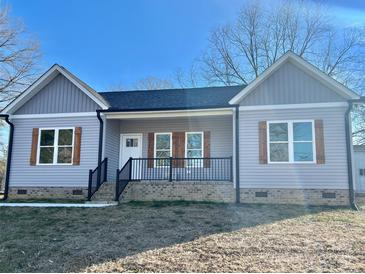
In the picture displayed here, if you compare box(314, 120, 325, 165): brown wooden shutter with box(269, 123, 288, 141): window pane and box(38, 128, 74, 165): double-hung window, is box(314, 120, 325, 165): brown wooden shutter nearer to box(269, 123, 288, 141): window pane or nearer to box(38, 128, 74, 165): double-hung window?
box(269, 123, 288, 141): window pane

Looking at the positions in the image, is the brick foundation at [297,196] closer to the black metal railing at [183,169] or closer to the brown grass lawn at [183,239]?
the brown grass lawn at [183,239]

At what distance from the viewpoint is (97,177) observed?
1198 centimetres

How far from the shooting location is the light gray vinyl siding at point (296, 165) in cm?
1055

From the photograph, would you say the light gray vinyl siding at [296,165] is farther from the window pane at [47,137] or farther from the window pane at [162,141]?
the window pane at [47,137]

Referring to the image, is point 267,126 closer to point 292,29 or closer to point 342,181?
point 342,181

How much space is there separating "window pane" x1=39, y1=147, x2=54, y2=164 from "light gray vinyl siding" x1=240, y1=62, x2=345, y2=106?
24.9 feet

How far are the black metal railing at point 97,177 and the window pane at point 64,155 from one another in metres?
1.40

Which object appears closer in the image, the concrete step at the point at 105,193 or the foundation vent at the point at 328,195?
the foundation vent at the point at 328,195

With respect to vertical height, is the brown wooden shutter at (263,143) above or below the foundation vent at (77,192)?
above

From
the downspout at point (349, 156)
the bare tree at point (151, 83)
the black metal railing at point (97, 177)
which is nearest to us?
the downspout at point (349, 156)

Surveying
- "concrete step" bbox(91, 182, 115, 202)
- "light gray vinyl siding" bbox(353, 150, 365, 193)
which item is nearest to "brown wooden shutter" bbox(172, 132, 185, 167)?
"concrete step" bbox(91, 182, 115, 202)

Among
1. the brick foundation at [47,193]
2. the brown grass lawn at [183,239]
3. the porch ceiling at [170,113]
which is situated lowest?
the brown grass lawn at [183,239]

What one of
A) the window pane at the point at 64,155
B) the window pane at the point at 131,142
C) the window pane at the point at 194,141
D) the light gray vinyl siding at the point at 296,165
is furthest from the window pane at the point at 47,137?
the light gray vinyl siding at the point at 296,165

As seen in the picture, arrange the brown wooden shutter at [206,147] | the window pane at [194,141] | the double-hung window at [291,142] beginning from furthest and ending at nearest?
the window pane at [194,141] < the brown wooden shutter at [206,147] < the double-hung window at [291,142]
